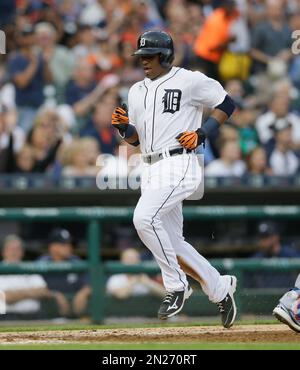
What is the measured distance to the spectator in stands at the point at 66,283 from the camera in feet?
30.2

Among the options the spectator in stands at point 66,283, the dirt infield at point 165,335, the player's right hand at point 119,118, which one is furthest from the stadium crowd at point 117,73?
the player's right hand at point 119,118

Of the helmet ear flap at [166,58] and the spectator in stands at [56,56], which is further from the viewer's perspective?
the spectator in stands at [56,56]

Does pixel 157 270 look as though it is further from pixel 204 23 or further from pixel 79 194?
pixel 204 23

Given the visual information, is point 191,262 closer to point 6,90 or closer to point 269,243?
point 269,243

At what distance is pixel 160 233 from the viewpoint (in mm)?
6895

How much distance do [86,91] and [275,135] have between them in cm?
218

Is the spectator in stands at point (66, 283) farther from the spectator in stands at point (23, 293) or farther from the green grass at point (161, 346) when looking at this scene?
the green grass at point (161, 346)

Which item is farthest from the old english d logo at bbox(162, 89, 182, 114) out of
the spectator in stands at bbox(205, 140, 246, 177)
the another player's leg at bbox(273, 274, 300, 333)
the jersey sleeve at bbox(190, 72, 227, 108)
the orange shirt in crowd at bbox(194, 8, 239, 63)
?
the orange shirt in crowd at bbox(194, 8, 239, 63)

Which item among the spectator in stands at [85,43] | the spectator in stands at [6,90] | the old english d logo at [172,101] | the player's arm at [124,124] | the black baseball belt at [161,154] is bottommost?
the black baseball belt at [161,154]

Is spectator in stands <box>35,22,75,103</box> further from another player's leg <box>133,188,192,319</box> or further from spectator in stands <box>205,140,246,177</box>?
another player's leg <box>133,188,192,319</box>

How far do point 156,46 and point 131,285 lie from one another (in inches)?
118

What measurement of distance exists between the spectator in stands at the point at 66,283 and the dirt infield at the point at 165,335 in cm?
143

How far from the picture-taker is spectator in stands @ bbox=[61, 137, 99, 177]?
1005 centimetres

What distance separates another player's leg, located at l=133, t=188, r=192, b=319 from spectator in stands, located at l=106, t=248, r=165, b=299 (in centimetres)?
233
